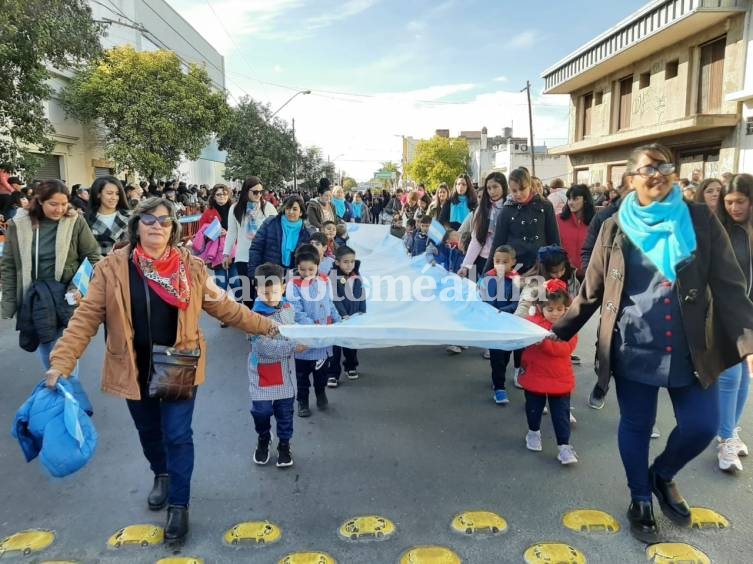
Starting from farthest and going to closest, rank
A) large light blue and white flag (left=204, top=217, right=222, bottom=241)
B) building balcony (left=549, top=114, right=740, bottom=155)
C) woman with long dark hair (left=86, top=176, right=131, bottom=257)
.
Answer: building balcony (left=549, top=114, right=740, bottom=155), large light blue and white flag (left=204, top=217, right=222, bottom=241), woman with long dark hair (left=86, top=176, right=131, bottom=257)

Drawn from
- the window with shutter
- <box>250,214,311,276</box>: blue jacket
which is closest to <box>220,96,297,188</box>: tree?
the window with shutter

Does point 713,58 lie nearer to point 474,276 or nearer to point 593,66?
point 593,66

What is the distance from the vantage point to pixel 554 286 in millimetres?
4184

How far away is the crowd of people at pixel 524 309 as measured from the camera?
2.82 m

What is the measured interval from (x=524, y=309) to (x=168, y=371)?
2.59 m

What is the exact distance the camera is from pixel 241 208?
727 centimetres

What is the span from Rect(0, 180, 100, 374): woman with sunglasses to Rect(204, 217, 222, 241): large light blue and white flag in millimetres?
3337

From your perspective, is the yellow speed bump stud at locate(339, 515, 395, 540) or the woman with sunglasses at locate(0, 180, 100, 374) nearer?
the yellow speed bump stud at locate(339, 515, 395, 540)

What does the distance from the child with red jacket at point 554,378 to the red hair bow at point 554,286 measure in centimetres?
2

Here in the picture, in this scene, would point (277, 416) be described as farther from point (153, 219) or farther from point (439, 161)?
point (439, 161)

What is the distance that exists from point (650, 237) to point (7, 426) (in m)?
4.97

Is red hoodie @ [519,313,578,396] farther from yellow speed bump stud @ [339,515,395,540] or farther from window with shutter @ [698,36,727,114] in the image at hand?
window with shutter @ [698,36,727,114]

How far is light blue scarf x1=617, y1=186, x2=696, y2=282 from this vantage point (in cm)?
272

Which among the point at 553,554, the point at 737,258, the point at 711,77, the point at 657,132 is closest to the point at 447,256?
the point at 737,258
